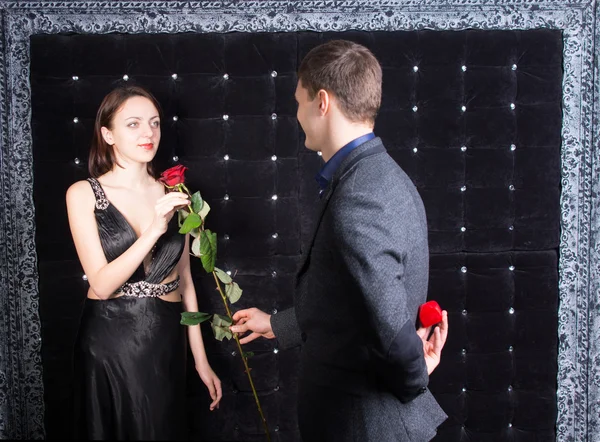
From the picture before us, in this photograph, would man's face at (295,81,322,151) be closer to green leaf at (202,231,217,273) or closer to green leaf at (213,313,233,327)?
green leaf at (202,231,217,273)

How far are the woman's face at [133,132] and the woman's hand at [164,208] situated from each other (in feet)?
0.86

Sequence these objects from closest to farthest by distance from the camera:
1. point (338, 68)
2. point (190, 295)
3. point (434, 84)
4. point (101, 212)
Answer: point (338, 68) < point (101, 212) < point (190, 295) < point (434, 84)

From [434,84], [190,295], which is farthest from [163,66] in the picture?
[434,84]

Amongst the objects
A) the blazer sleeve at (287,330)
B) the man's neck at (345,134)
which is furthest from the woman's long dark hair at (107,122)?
the man's neck at (345,134)

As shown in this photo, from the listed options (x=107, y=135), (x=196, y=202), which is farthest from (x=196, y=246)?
(x=107, y=135)

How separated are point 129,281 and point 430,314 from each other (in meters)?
1.19

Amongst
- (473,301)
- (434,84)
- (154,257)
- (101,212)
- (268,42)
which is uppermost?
(268,42)

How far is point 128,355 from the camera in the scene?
2.24m

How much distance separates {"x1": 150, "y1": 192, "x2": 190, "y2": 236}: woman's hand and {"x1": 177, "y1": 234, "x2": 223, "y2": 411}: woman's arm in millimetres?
283

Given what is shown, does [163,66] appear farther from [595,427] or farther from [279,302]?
[595,427]

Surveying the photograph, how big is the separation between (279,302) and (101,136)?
3.23 ft

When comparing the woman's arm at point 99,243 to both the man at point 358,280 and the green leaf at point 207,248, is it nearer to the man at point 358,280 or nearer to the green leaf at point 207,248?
the green leaf at point 207,248

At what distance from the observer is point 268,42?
8.62ft

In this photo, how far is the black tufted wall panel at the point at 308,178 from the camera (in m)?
2.62
